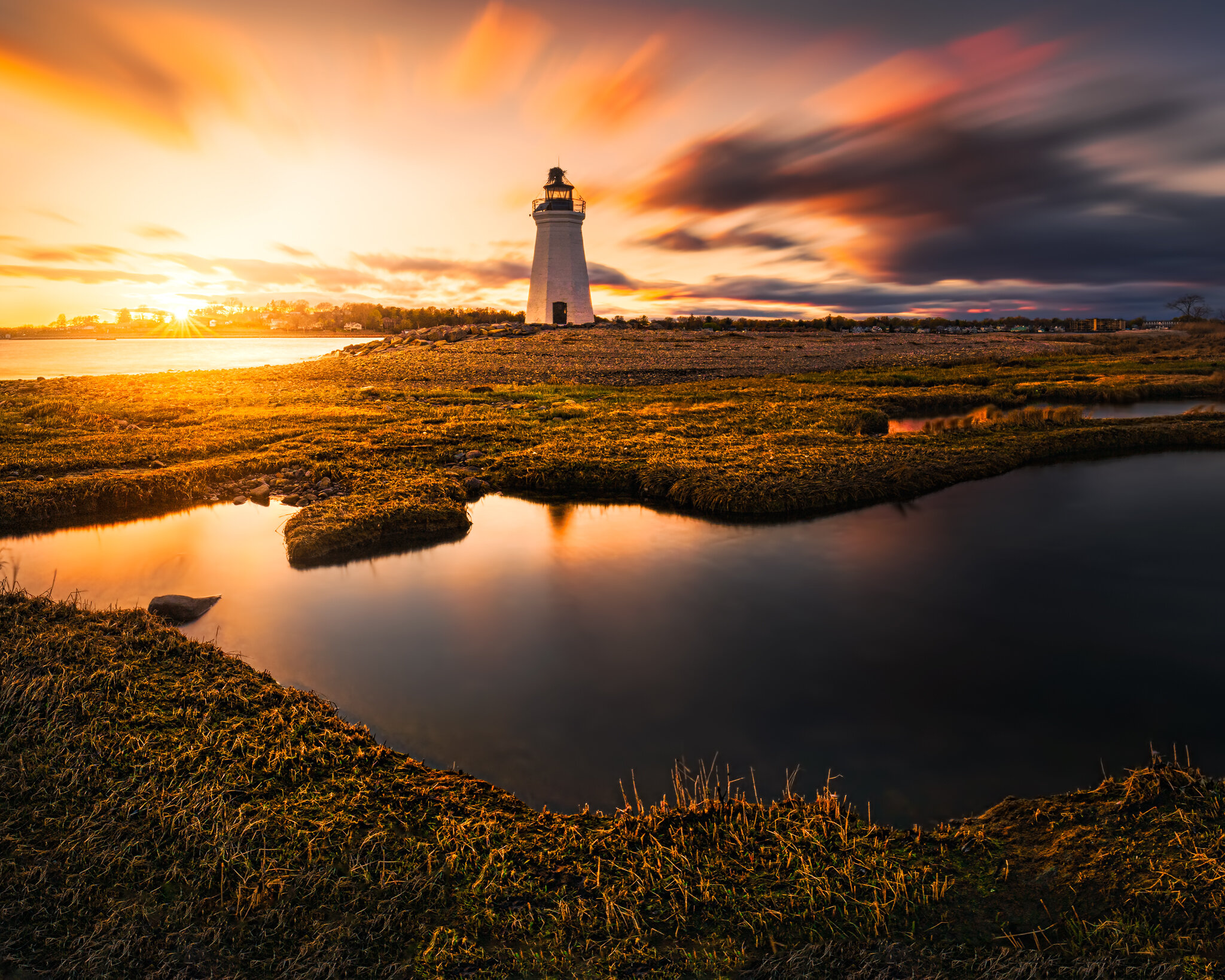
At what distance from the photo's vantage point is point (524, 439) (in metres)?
28.0

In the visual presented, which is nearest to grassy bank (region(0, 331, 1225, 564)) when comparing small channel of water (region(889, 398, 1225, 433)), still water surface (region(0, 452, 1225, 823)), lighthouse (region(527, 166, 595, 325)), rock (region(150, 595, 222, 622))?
small channel of water (region(889, 398, 1225, 433))

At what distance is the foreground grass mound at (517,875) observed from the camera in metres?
5.10

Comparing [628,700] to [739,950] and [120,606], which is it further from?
[120,606]

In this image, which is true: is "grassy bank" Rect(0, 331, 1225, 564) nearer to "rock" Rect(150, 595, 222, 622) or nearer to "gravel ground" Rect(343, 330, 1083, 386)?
"gravel ground" Rect(343, 330, 1083, 386)

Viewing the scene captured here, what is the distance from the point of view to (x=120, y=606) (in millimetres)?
13836

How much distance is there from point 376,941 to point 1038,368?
64.7 meters

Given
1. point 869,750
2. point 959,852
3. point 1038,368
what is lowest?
point 869,750

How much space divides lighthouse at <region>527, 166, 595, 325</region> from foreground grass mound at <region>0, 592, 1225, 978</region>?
76335 millimetres

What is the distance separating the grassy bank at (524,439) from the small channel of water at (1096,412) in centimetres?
97

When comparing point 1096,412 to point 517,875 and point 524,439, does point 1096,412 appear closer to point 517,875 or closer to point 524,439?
point 524,439

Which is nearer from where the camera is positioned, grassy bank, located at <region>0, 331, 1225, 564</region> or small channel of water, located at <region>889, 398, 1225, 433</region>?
grassy bank, located at <region>0, 331, 1225, 564</region>

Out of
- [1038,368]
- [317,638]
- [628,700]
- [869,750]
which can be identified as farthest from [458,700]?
[1038,368]

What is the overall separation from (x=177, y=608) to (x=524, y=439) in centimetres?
1641

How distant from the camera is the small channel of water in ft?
107
